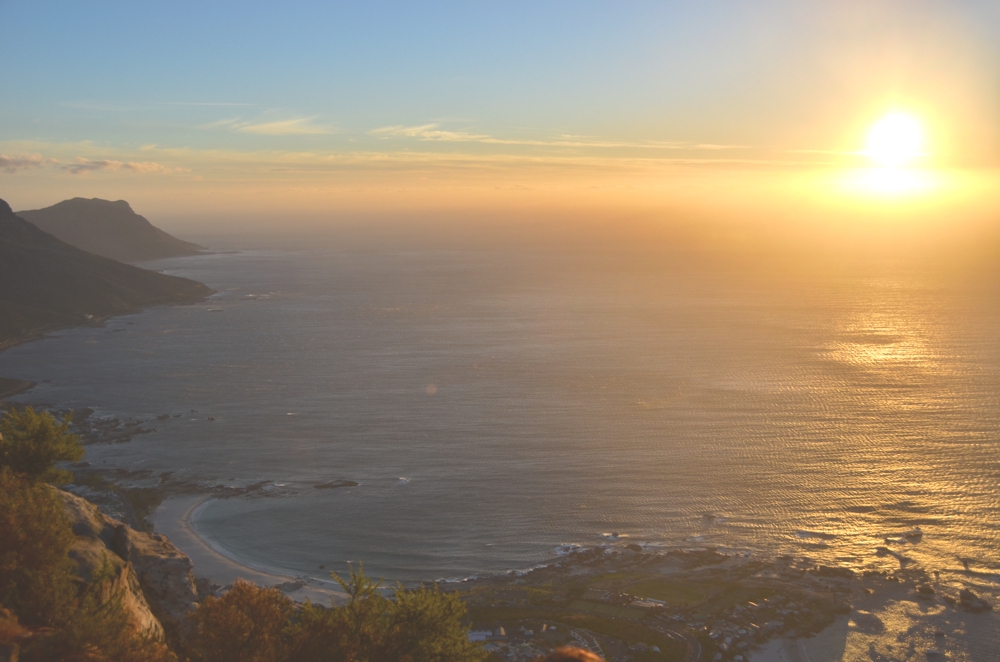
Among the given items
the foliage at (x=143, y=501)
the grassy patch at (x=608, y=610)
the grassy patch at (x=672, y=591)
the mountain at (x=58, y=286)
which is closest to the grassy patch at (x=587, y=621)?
the grassy patch at (x=608, y=610)

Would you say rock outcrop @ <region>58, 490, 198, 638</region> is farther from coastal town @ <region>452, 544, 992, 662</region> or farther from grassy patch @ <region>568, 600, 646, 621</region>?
grassy patch @ <region>568, 600, 646, 621</region>

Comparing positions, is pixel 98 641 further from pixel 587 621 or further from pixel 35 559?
pixel 587 621

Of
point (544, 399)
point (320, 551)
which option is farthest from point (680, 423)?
point (320, 551)

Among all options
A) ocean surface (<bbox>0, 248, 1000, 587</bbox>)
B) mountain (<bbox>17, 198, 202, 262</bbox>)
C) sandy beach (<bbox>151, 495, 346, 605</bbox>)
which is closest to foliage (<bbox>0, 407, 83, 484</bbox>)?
sandy beach (<bbox>151, 495, 346, 605</bbox>)

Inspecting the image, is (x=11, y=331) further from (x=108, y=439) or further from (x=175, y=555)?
(x=175, y=555)

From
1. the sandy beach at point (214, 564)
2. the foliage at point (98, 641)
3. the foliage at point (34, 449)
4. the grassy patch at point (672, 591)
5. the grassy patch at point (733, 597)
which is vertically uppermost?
the foliage at point (34, 449)

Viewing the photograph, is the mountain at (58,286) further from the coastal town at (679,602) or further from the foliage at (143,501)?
the coastal town at (679,602)

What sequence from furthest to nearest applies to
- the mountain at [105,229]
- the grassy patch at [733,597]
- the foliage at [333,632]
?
the mountain at [105,229]
the grassy patch at [733,597]
the foliage at [333,632]

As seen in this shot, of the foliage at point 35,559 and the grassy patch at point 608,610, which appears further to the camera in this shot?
the grassy patch at point 608,610
